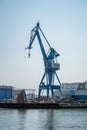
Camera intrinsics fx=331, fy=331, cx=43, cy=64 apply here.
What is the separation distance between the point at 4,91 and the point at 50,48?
3047 cm

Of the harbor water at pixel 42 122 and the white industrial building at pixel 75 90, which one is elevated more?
the white industrial building at pixel 75 90

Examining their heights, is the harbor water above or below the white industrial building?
below

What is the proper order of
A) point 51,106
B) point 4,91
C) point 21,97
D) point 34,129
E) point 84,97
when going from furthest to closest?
point 4,91, point 84,97, point 21,97, point 51,106, point 34,129

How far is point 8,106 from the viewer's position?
86625 millimetres

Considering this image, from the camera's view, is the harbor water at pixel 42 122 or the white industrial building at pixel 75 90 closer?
the harbor water at pixel 42 122

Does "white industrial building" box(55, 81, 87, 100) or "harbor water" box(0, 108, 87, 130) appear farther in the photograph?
"white industrial building" box(55, 81, 87, 100)

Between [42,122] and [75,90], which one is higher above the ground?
[75,90]

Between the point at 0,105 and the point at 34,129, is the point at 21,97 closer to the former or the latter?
the point at 0,105

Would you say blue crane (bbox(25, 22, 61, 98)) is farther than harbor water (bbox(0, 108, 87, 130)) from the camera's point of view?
Yes

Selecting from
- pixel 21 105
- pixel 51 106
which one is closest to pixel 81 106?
pixel 51 106

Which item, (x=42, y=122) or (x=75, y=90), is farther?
(x=75, y=90)

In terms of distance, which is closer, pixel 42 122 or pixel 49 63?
pixel 42 122

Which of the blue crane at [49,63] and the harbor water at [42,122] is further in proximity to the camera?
the blue crane at [49,63]

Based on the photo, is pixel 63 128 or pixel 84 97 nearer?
pixel 63 128
